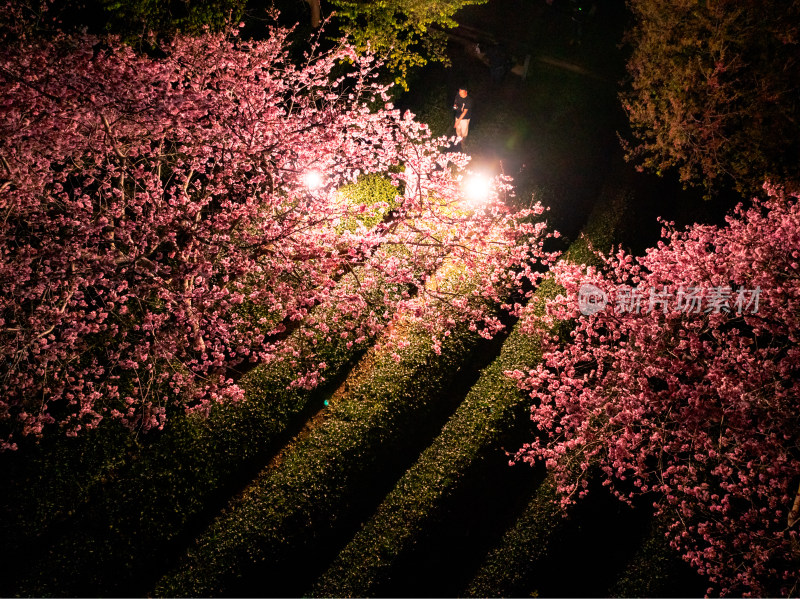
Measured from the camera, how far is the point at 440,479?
9578 mm

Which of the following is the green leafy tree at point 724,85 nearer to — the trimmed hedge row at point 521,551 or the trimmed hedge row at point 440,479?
the trimmed hedge row at point 440,479

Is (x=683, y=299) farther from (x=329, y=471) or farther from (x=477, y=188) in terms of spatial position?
(x=329, y=471)

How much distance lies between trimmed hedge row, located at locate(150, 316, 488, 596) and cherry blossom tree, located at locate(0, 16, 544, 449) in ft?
3.16

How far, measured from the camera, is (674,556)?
9.20 metres

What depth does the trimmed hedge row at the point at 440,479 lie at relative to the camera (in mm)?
8789

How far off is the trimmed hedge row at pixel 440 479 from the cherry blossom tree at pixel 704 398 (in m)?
0.54

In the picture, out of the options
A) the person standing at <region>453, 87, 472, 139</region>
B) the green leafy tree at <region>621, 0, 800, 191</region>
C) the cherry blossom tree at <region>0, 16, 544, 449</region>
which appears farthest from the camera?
the person standing at <region>453, 87, 472, 139</region>

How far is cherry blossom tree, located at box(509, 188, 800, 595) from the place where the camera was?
7742 millimetres

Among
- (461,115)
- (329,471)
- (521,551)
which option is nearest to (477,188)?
(461,115)

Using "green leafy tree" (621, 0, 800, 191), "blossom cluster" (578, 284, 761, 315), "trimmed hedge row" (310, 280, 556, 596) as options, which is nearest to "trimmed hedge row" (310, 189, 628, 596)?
"trimmed hedge row" (310, 280, 556, 596)

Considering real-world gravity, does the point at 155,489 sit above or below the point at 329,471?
below

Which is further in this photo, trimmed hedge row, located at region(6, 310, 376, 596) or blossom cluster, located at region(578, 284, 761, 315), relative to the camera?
blossom cluster, located at region(578, 284, 761, 315)

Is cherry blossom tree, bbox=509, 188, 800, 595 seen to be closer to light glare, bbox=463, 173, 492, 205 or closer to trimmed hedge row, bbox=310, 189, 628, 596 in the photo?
trimmed hedge row, bbox=310, 189, 628, 596

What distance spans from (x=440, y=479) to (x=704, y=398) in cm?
534
